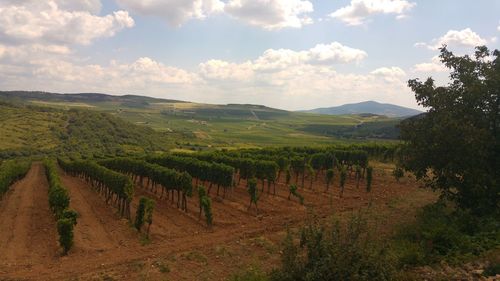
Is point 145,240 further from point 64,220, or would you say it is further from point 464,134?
point 464,134

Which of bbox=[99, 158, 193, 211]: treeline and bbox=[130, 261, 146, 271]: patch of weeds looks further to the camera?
bbox=[99, 158, 193, 211]: treeline

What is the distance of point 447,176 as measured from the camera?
90.5ft

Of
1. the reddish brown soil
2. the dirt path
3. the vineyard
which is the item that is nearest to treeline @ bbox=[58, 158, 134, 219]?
the vineyard

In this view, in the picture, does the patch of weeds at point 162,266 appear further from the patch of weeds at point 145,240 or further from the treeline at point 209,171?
the treeline at point 209,171

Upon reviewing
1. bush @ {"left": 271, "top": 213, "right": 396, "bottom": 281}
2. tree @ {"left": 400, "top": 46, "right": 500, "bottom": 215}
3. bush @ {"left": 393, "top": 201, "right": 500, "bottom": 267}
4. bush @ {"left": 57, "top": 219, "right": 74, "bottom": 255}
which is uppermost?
tree @ {"left": 400, "top": 46, "right": 500, "bottom": 215}

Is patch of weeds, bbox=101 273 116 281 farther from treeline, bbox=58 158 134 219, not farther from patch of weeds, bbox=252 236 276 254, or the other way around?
treeline, bbox=58 158 134 219

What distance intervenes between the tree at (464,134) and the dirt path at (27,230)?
27.4 meters

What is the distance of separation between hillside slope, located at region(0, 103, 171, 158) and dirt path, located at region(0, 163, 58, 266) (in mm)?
79537

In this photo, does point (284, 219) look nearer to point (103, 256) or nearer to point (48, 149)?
point (103, 256)

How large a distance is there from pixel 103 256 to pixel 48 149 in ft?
433

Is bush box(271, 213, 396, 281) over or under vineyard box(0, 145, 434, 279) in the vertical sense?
over

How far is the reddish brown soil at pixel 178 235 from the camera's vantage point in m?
22.4

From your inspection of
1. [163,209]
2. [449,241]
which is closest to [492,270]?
[449,241]

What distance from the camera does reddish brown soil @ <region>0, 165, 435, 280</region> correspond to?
22.4m
